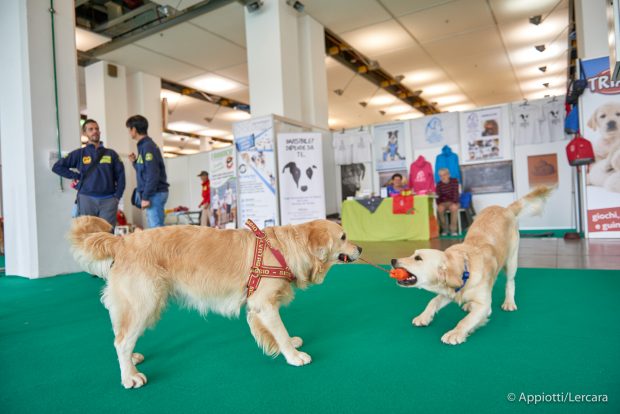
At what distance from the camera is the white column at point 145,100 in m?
10.1

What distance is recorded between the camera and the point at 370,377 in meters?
1.64

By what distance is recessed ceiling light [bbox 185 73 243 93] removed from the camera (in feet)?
35.3

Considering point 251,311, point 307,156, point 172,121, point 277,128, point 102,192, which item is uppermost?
point 172,121

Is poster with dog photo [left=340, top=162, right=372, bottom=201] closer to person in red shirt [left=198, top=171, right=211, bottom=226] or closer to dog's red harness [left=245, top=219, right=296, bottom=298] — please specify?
person in red shirt [left=198, top=171, right=211, bottom=226]

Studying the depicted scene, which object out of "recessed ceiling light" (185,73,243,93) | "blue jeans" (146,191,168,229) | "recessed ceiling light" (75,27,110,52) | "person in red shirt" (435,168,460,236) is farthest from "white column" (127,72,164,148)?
"person in red shirt" (435,168,460,236)

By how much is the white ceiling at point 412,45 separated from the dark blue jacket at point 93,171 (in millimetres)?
4541

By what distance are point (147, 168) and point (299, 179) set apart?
134 inches

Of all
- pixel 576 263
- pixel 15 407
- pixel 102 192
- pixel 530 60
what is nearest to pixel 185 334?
pixel 15 407

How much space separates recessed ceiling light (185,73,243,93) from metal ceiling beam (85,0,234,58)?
2387 mm

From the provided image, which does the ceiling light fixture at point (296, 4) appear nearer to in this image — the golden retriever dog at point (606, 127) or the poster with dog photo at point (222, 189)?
the poster with dog photo at point (222, 189)

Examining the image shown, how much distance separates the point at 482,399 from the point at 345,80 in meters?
10.9

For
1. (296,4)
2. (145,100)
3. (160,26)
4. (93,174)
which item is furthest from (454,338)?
(145,100)

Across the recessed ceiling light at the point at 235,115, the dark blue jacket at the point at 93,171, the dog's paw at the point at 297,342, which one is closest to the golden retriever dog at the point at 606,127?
the dog's paw at the point at 297,342

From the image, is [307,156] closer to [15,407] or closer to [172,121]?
[15,407]
